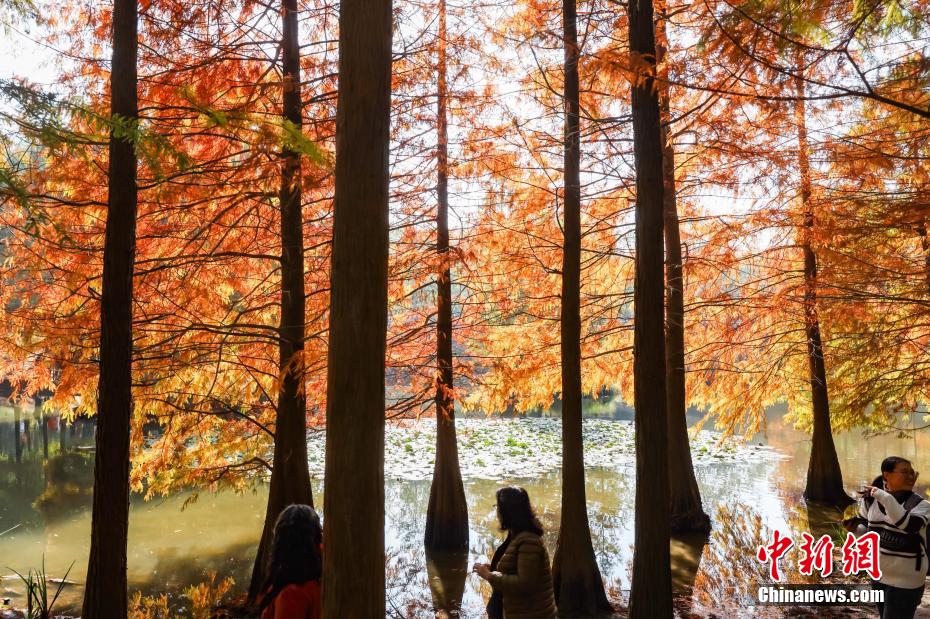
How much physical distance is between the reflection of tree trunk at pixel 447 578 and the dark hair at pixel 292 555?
549 centimetres

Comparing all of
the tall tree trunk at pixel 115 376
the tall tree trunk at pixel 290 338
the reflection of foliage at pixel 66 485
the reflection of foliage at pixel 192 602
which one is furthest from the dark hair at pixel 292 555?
the reflection of foliage at pixel 66 485

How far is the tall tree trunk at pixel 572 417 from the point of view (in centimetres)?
752

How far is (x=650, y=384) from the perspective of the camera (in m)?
5.49

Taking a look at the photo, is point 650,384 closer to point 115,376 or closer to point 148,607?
point 115,376

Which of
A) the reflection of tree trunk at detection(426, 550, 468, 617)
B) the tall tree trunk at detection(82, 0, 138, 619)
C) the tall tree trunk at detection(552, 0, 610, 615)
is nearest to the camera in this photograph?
the tall tree trunk at detection(82, 0, 138, 619)

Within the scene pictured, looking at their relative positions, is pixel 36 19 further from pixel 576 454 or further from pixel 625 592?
pixel 625 592

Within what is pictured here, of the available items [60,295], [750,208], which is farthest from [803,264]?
[60,295]

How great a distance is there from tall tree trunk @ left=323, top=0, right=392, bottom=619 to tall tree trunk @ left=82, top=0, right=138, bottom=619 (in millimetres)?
2694

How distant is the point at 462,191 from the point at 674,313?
4157mm

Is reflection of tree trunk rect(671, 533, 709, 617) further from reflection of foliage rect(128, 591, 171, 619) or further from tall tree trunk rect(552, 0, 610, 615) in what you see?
reflection of foliage rect(128, 591, 171, 619)

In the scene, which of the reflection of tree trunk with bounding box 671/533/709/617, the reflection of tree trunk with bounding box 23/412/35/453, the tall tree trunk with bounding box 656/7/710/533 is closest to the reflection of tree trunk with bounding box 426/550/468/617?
the reflection of tree trunk with bounding box 671/533/709/617

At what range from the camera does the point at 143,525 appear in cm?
1203

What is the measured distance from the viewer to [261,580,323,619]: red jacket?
2.75m

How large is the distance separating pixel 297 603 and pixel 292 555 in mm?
197
